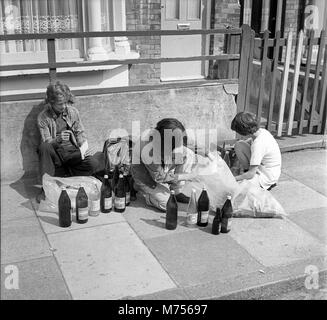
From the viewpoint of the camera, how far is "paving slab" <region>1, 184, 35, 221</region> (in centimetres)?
489

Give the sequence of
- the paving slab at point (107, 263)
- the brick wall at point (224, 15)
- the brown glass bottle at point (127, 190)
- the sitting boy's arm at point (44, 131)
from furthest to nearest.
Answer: the brick wall at point (224, 15) → the sitting boy's arm at point (44, 131) → the brown glass bottle at point (127, 190) → the paving slab at point (107, 263)

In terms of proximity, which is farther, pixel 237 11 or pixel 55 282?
pixel 237 11

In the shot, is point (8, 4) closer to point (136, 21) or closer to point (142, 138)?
point (136, 21)

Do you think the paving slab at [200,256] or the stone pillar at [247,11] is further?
the stone pillar at [247,11]

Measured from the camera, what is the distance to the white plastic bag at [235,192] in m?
4.88

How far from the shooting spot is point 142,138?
5035 mm

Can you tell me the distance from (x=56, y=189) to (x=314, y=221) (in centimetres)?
263

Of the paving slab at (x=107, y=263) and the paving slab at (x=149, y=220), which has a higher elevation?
the paving slab at (x=107, y=263)

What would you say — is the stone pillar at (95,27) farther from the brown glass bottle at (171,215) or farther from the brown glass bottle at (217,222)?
the brown glass bottle at (217,222)

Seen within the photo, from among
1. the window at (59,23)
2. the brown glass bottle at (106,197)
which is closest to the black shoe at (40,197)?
the brown glass bottle at (106,197)

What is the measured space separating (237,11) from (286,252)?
6.68 meters

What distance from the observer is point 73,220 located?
4.76 meters

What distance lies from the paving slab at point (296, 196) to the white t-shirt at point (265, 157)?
28 cm
